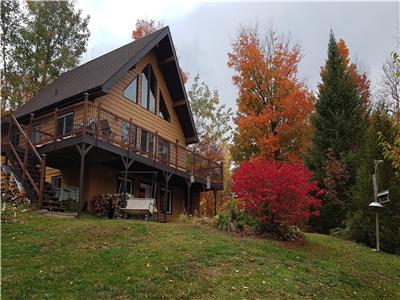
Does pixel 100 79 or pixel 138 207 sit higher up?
pixel 100 79

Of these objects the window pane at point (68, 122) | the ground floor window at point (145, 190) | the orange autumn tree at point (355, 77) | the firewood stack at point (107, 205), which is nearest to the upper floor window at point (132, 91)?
the window pane at point (68, 122)

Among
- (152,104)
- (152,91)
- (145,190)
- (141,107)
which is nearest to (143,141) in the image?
(141,107)

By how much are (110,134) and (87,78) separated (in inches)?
182

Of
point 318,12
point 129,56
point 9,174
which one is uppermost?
point 318,12

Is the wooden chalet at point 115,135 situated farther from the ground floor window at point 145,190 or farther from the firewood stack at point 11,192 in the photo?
the firewood stack at point 11,192

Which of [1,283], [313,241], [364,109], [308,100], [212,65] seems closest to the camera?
[1,283]

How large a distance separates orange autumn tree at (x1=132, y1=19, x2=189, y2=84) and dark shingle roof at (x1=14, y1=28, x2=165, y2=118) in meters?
12.1

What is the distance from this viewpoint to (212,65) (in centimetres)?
3803

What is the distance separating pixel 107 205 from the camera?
17.1 metres

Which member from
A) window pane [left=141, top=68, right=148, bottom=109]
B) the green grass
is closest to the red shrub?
the green grass

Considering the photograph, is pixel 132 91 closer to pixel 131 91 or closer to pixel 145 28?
pixel 131 91

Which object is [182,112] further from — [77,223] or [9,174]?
[77,223]

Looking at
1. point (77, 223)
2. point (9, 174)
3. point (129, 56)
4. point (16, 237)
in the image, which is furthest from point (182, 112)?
point (16, 237)

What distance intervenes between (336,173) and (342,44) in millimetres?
10887
